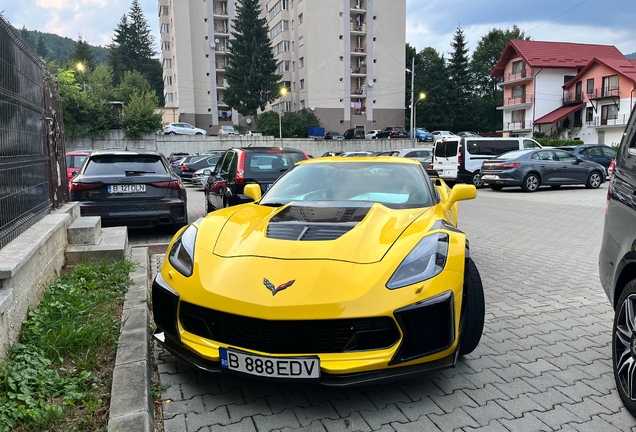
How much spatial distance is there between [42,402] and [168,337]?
79cm

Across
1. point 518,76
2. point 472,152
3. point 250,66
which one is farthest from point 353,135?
point 472,152

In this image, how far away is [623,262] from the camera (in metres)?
3.06

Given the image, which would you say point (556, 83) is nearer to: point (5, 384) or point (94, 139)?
point (94, 139)

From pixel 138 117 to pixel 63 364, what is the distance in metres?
39.8

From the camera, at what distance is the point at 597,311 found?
481cm

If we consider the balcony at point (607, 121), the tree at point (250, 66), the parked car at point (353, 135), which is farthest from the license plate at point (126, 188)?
the tree at point (250, 66)

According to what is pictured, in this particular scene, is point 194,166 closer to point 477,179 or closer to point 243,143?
point 477,179

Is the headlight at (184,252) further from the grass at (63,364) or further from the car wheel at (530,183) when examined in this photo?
the car wheel at (530,183)

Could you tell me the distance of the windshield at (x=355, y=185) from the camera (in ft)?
14.8

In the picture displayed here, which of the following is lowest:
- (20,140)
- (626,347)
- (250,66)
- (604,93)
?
(626,347)

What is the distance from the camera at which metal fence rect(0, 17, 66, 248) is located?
160 inches

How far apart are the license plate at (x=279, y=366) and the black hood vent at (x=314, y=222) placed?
86 centimetres

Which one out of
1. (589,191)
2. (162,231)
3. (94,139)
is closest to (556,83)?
(589,191)

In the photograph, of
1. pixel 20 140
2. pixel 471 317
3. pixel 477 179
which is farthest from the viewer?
pixel 477 179
